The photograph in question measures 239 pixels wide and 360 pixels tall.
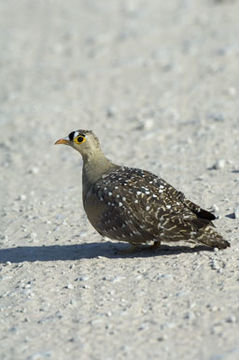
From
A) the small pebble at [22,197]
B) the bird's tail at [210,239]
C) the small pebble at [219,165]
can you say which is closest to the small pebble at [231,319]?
the bird's tail at [210,239]

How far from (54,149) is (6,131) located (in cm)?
139

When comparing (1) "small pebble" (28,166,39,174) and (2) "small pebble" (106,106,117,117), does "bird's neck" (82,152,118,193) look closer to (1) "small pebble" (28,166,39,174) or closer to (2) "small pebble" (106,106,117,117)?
(1) "small pebble" (28,166,39,174)

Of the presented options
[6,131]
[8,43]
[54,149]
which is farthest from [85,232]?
[8,43]

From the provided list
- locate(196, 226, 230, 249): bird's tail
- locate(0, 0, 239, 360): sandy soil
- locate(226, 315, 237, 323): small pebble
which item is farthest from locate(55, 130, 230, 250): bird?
locate(226, 315, 237, 323): small pebble

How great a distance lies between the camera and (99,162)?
8383 millimetres

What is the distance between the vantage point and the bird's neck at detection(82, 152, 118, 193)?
819 cm

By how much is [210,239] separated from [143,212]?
28.3 inches

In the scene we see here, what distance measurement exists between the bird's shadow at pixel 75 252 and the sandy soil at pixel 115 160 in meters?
0.02

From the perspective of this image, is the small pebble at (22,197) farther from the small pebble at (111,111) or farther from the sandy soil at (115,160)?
the small pebble at (111,111)

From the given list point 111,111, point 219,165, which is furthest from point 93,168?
point 111,111

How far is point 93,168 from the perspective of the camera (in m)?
8.32

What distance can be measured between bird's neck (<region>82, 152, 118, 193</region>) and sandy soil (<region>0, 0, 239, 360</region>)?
749 mm

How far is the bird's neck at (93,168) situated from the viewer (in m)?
8.19

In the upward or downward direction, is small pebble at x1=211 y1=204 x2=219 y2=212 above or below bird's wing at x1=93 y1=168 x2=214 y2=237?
below
